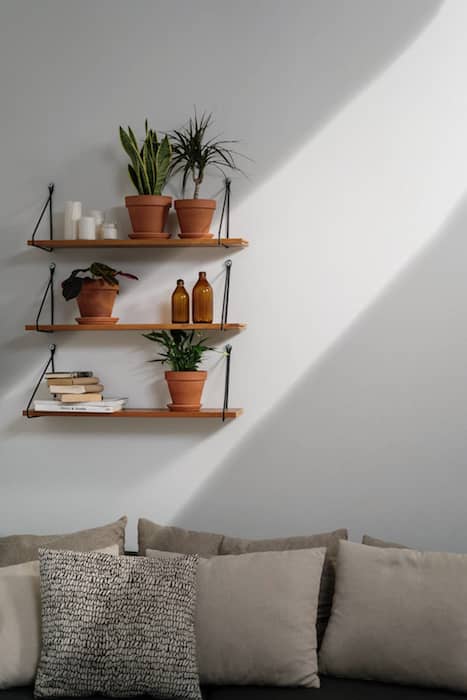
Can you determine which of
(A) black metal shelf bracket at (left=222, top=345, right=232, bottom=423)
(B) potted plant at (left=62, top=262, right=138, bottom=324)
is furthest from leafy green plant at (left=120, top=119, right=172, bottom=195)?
(A) black metal shelf bracket at (left=222, top=345, right=232, bottom=423)

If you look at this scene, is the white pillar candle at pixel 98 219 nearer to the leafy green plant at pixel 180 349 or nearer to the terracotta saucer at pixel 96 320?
the terracotta saucer at pixel 96 320

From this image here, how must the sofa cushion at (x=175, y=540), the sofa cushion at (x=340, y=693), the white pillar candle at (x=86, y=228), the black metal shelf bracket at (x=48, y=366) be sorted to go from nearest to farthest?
the sofa cushion at (x=340, y=693) < the sofa cushion at (x=175, y=540) < the white pillar candle at (x=86, y=228) < the black metal shelf bracket at (x=48, y=366)

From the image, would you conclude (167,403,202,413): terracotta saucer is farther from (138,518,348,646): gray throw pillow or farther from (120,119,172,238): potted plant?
(120,119,172,238): potted plant

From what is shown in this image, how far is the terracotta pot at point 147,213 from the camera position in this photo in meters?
3.22

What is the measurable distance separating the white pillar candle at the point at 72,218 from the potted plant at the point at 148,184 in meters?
0.22

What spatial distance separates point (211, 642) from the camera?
2.66 meters

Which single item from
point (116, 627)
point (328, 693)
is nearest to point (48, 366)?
point (116, 627)

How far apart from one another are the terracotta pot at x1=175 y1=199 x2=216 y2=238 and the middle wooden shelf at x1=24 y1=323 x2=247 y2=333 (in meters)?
0.34

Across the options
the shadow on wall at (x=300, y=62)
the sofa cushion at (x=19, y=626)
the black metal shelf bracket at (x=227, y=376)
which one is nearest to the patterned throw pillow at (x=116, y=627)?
the sofa cushion at (x=19, y=626)

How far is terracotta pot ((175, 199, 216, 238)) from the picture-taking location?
321 cm

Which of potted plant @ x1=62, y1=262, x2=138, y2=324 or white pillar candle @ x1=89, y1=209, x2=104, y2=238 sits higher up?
white pillar candle @ x1=89, y1=209, x2=104, y2=238

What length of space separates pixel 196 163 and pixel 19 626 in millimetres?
1760

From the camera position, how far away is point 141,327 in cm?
323

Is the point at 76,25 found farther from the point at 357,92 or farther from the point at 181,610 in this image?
the point at 181,610
